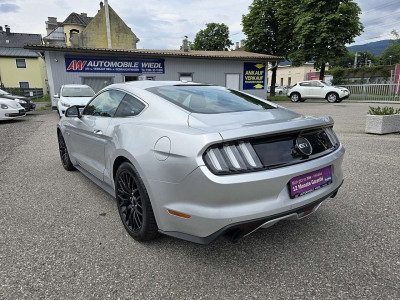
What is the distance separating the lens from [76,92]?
11234 millimetres

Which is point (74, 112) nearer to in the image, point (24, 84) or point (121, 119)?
point (121, 119)

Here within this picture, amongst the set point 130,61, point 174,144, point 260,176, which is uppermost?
point 130,61

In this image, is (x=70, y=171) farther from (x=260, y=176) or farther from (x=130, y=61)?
(x=130, y=61)

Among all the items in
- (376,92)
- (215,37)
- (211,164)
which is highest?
(215,37)

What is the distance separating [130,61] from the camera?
18125 millimetres

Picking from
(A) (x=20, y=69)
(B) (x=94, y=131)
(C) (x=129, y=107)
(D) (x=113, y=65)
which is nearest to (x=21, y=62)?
(A) (x=20, y=69)

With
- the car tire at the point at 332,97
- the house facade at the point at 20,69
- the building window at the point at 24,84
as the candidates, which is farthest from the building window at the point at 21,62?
Answer: the car tire at the point at 332,97

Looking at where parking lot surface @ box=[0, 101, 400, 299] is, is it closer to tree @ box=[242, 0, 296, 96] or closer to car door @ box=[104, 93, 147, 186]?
car door @ box=[104, 93, 147, 186]

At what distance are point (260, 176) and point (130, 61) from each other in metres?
18.0

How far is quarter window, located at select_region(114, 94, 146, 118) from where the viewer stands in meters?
2.62

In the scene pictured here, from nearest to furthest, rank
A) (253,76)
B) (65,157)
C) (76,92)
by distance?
(65,157), (76,92), (253,76)

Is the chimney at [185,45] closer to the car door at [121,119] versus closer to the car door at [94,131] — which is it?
the car door at [94,131]

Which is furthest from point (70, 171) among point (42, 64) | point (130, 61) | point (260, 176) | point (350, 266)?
point (42, 64)

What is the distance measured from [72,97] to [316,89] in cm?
1710
